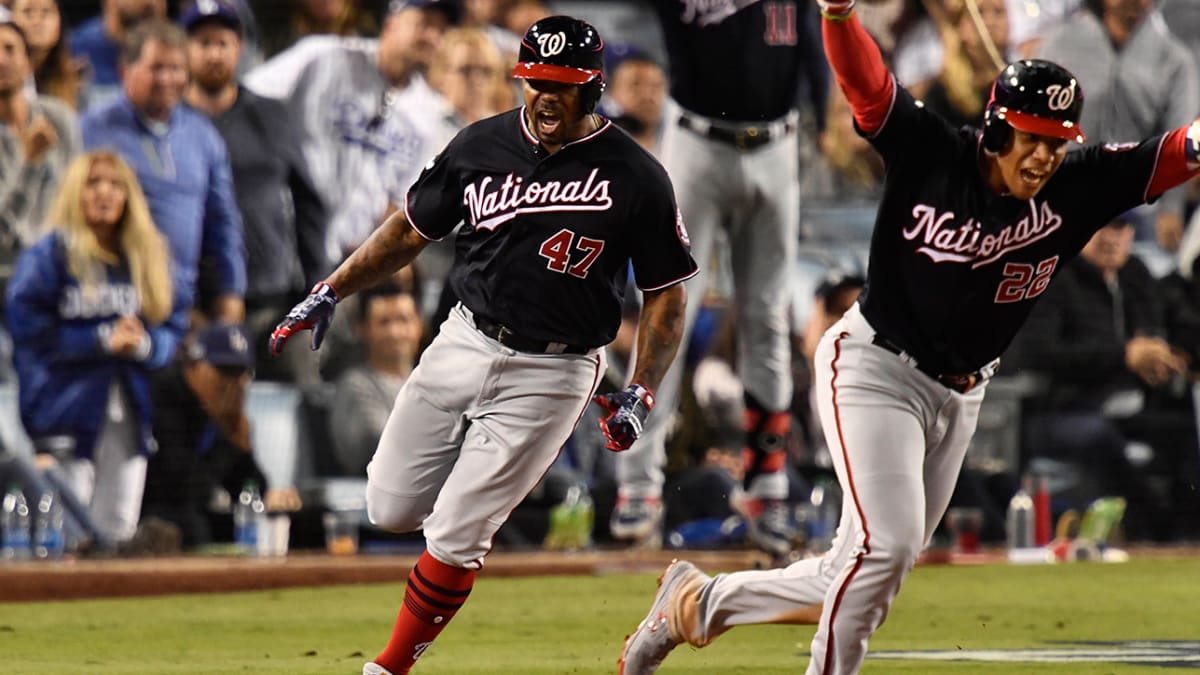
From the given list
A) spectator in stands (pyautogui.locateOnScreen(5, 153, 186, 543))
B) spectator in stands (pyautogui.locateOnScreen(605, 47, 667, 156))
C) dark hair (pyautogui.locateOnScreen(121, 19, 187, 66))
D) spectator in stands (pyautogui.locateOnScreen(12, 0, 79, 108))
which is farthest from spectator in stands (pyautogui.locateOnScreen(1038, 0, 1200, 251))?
spectator in stands (pyautogui.locateOnScreen(12, 0, 79, 108))

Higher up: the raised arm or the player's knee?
the raised arm

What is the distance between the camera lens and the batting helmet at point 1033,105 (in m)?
5.15

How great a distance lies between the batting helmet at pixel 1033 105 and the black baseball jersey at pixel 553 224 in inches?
42.7

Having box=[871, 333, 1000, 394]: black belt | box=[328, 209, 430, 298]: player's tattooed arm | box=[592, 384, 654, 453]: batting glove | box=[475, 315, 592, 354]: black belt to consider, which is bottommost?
box=[592, 384, 654, 453]: batting glove

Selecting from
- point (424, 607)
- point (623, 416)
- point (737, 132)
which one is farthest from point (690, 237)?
point (424, 607)

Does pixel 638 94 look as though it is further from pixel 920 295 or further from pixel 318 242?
pixel 920 295

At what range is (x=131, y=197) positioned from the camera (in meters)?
11.1

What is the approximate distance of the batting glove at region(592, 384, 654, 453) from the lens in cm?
540

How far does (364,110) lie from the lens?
11828mm

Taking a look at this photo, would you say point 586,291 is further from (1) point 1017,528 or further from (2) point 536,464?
(1) point 1017,528

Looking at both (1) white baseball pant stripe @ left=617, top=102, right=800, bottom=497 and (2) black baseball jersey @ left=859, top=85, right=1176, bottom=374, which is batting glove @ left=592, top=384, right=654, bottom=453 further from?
(1) white baseball pant stripe @ left=617, top=102, right=800, bottom=497

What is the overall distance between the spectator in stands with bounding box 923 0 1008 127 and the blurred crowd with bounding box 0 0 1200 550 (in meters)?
0.02

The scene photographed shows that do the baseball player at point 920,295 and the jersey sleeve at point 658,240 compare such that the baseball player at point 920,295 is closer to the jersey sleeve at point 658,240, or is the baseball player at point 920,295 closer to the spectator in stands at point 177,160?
the jersey sleeve at point 658,240

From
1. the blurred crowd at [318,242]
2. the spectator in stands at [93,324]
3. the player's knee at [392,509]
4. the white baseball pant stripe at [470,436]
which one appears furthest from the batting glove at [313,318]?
the spectator in stands at [93,324]
